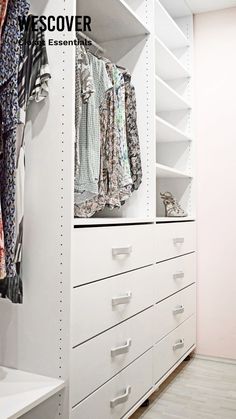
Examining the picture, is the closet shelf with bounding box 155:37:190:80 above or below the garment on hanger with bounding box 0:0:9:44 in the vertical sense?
above

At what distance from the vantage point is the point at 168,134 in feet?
8.60

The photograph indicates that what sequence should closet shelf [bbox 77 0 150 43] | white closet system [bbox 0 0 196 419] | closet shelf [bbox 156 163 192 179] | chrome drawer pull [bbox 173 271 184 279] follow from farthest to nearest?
chrome drawer pull [bbox 173 271 184 279]
closet shelf [bbox 156 163 192 179]
closet shelf [bbox 77 0 150 43]
white closet system [bbox 0 0 196 419]

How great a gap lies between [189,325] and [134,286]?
1.01 meters

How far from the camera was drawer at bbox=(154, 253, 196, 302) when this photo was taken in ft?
6.97

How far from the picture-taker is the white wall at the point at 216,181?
2730mm

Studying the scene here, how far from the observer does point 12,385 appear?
4.28 ft

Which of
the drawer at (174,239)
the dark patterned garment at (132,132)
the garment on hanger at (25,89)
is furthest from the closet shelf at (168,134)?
the garment on hanger at (25,89)

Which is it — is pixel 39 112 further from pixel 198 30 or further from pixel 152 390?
pixel 198 30

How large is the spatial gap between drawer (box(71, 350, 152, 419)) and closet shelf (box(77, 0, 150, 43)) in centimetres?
161

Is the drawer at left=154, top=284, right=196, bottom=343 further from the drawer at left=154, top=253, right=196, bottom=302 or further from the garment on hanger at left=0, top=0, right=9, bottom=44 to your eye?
the garment on hanger at left=0, top=0, right=9, bottom=44

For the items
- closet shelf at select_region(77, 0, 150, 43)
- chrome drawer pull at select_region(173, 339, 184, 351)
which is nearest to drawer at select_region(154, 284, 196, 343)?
chrome drawer pull at select_region(173, 339, 184, 351)

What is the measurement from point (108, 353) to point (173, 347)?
0.86m

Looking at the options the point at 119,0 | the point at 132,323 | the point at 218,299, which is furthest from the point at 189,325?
the point at 119,0

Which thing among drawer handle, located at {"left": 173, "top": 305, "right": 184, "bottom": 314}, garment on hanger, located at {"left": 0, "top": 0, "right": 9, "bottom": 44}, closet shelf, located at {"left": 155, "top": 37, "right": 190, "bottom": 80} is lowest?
drawer handle, located at {"left": 173, "top": 305, "right": 184, "bottom": 314}
